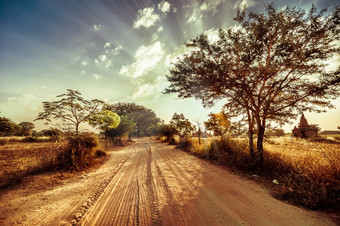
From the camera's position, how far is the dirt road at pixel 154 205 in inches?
113

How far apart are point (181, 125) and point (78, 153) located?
1612 cm

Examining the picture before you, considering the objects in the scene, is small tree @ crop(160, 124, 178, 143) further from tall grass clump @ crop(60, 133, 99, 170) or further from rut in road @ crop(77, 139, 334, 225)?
rut in road @ crop(77, 139, 334, 225)

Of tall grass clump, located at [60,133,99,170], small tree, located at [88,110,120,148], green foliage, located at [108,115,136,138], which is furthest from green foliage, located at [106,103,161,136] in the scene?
tall grass clump, located at [60,133,99,170]

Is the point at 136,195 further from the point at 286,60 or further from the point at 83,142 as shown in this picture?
the point at 286,60

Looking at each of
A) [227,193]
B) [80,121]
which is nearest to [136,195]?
[227,193]

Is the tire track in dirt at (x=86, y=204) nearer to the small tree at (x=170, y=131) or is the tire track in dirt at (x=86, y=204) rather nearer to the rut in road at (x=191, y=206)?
the rut in road at (x=191, y=206)

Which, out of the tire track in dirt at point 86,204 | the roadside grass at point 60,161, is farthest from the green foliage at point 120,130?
the tire track in dirt at point 86,204

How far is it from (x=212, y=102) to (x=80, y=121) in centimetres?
1683

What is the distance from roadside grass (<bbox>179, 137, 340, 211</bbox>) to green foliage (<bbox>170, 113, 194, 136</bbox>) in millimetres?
10872

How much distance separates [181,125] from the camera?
21969 mm

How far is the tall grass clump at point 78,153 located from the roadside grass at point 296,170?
817 cm

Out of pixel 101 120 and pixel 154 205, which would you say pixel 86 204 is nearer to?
pixel 154 205

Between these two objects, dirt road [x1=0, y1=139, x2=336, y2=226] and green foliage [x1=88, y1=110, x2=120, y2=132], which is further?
green foliage [x1=88, y1=110, x2=120, y2=132]

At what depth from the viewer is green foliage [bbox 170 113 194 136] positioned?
68.7 ft
